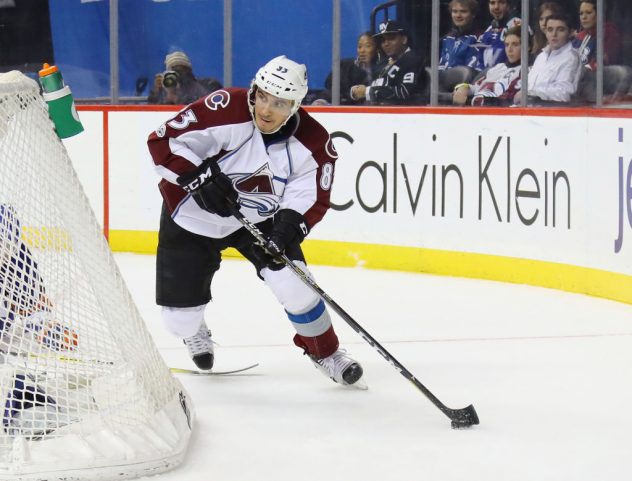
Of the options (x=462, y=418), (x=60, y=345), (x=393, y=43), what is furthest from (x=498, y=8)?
(x=60, y=345)

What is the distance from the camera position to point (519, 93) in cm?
574

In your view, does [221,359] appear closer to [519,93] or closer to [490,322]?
[490,322]

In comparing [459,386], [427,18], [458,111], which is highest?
[427,18]

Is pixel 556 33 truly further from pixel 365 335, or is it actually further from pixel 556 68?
pixel 365 335

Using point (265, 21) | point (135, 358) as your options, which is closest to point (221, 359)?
point (135, 358)

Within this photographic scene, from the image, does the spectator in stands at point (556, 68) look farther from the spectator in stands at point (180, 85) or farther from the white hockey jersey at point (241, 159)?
the white hockey jersey at point (241, 159)

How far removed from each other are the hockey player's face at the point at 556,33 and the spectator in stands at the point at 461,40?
41cm

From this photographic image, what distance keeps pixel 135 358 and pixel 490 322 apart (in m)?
2.07

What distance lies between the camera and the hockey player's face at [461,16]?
5.94 metres

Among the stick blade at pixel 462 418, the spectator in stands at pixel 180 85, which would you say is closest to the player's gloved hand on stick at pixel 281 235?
the stick blade at pixel 462 418

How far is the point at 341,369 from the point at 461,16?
2.87 meters

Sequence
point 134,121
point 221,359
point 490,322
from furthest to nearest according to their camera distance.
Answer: point 134,121 < point 490,322 < point 221,359

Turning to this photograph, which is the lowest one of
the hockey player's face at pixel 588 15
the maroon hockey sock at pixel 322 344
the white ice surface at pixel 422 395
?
the white ice surface at pixel 422 395

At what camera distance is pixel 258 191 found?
138 inches
